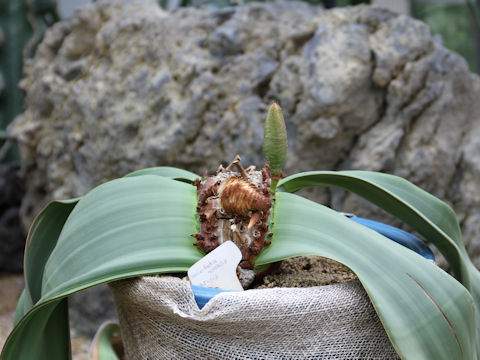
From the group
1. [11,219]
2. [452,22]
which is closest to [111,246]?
[11,219]

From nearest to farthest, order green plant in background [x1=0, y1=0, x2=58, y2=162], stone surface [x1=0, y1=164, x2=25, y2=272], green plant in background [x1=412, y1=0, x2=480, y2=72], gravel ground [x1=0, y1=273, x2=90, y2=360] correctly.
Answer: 1. gravel ground [x1=0, y1=273, x2=90, y2=360]
2. stone surface [x1=0, y1=164, x2=25, y2=272]
3. green plant in background [x1=0, y1=0, x2=58, y2=162]
4. green plant in background [x1=412, y1=0, x2=480, y2=72]

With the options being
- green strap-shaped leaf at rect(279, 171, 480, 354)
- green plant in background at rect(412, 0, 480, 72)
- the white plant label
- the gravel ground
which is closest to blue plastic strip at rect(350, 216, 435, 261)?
green strap-shaped leaf at rect(279, 171, 480, 354)

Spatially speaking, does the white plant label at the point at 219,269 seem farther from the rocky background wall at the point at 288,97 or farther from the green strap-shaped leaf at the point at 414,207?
the rocky background wall at the point at 288,97

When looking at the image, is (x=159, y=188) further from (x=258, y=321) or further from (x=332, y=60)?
(x=332, y=60)

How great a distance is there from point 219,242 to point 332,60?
0.74m

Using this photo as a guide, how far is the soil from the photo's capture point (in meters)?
→ 0.60

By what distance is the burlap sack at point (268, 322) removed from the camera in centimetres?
48

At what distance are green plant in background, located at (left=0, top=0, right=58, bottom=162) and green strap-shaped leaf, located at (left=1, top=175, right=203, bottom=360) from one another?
1701 mm

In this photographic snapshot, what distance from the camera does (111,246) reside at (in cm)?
54

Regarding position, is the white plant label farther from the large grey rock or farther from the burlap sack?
the large grey rock

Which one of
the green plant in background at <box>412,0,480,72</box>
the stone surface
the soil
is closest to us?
the soil

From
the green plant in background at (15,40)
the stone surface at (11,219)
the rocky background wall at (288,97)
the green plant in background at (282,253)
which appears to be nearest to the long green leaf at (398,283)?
the green plant in background at (282,253)

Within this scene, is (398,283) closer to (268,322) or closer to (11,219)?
(268,322)

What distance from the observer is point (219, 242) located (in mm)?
584
